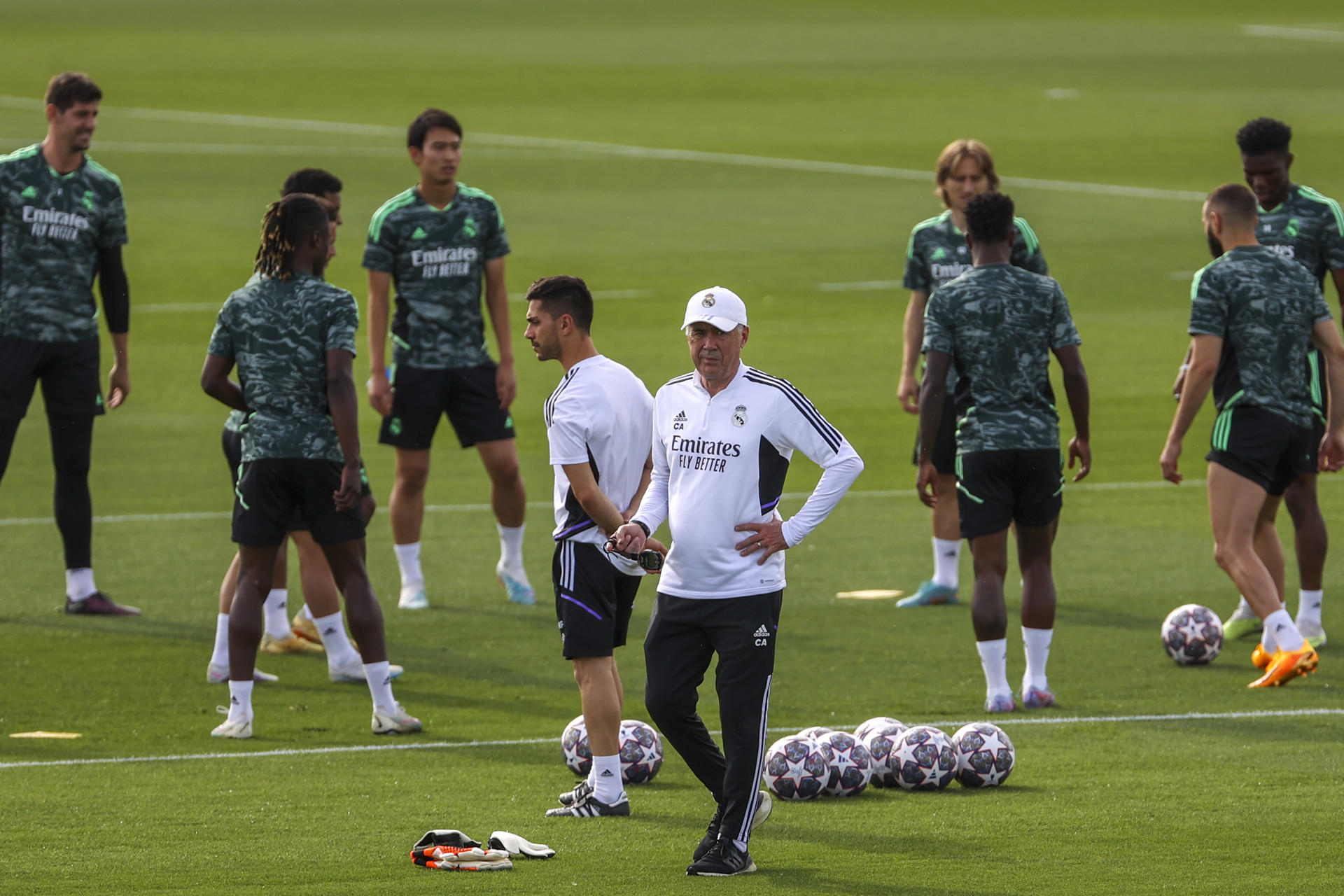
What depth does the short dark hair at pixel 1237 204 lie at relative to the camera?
1050cm

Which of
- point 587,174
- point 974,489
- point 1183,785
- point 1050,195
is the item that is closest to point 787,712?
point 974,489

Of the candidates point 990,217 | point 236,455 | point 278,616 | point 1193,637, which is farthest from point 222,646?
point 1193,637

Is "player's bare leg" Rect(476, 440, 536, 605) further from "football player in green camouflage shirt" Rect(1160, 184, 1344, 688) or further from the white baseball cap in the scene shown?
the white baseball cap

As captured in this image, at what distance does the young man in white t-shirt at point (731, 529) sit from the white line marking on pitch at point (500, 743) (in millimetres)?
2306

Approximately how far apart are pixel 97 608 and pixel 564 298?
5.50m

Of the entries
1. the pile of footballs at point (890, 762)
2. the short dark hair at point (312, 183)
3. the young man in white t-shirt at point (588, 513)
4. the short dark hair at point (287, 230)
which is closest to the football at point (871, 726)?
the pile of footballs at point (890, 762)

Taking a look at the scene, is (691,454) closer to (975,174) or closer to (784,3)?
(975,174)

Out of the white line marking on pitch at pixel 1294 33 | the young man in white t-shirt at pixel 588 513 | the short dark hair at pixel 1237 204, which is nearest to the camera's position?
the young man in white t-shirt at pixel 588 513

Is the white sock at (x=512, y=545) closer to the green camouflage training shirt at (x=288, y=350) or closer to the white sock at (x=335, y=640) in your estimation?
the white sock at (x=335, y=640)

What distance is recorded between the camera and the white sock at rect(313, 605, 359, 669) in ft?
35.9

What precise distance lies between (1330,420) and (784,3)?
171 feet

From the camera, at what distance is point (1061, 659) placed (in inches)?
446

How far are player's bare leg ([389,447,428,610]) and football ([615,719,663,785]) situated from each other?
3.94 m

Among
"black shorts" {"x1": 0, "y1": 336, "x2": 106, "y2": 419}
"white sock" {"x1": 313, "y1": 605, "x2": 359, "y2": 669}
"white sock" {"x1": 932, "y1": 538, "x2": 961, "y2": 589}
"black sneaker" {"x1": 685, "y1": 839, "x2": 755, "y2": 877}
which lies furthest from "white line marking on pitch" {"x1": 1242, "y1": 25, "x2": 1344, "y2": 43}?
"black sneaker" {"x1": 685, "y1": 839, "x2": 755, "y2": 877}
